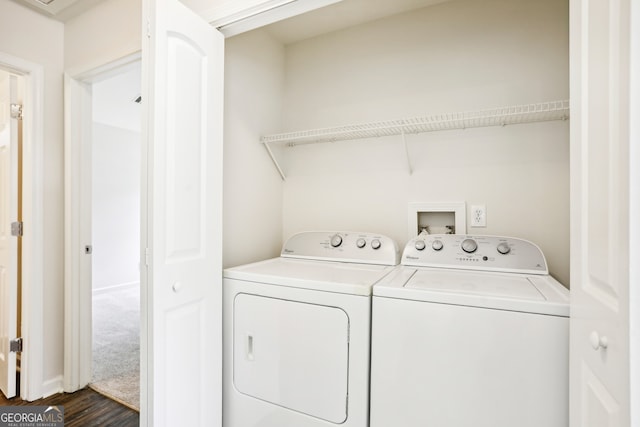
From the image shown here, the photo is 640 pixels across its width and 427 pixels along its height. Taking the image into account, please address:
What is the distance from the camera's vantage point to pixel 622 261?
2.05 feet

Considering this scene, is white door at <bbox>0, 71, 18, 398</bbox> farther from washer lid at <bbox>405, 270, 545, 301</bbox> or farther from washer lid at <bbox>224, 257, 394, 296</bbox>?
washer lid at <bbox>405, 270, 545, 301</bbox>

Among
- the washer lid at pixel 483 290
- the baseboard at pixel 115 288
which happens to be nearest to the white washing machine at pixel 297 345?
the washer lid at pixel 483 290

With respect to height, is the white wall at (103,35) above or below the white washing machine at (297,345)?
above

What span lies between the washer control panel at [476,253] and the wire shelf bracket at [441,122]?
0.50 meters

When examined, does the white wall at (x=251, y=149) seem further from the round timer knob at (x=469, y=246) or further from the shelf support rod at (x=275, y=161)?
the round timer knob at (x=469, y=246)

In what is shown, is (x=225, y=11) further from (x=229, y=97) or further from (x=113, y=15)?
(x=113, y=15)

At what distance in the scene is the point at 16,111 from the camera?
2.05m

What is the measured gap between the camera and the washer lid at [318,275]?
1.29 m

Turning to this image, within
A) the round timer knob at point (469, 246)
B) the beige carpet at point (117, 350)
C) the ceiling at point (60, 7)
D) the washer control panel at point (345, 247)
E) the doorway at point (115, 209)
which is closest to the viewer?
the round timer knob at point (469, 246)

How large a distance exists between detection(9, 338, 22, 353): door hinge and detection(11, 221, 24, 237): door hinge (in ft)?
2.20

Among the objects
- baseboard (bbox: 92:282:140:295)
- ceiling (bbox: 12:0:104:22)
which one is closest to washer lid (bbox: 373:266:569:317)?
ceiling (bbox: 12:0:104:22)

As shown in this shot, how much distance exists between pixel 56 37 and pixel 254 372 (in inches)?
96.7

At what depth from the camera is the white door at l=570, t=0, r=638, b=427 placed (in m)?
0.63

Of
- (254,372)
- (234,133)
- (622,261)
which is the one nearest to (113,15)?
(234,133)
